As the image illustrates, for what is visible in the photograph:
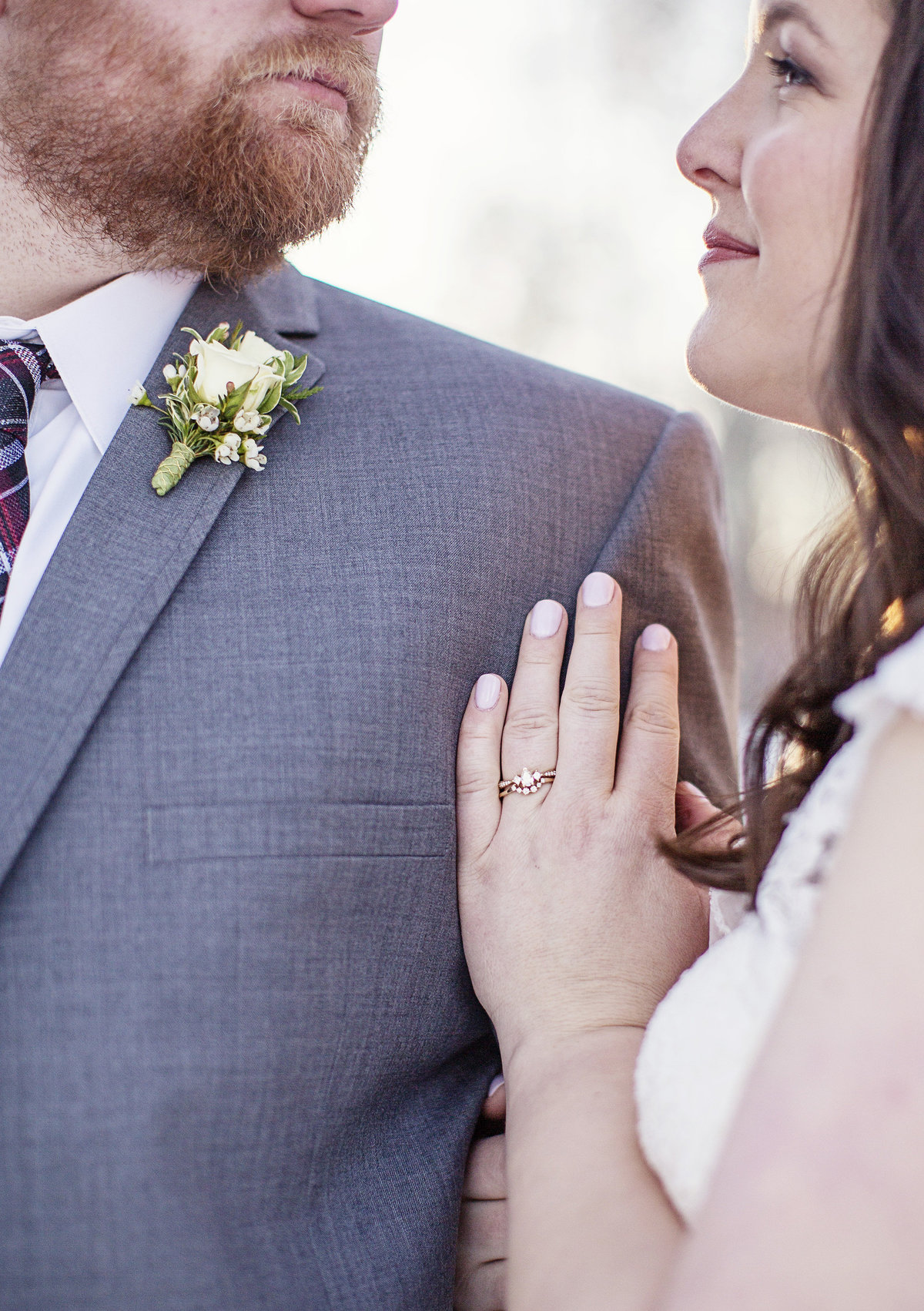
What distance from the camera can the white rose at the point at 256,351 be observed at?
1.59 meters

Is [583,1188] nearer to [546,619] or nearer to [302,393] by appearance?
[546,619]

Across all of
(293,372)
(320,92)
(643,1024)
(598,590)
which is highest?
(320,92)

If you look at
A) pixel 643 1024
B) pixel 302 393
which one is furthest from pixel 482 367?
pixel 643 1024

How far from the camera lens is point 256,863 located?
4.28 feet

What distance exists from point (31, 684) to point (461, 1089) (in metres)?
0.77

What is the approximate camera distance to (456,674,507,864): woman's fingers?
1450 mm

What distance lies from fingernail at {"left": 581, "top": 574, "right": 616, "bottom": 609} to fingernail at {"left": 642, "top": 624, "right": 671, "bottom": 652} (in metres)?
0.10

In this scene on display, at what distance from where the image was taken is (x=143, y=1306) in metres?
1.19

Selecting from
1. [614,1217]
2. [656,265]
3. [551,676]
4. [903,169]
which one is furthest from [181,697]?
[656,265]

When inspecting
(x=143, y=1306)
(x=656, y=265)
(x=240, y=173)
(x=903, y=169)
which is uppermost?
(x=903, y=169)

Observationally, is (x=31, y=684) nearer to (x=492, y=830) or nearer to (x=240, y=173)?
(x=492, y=830)

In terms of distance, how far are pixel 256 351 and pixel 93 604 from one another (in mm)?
482

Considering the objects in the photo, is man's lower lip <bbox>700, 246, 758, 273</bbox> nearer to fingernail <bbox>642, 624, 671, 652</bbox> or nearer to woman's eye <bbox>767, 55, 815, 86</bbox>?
woman's eye <bbox>767, 55, 815, 86</bbox>

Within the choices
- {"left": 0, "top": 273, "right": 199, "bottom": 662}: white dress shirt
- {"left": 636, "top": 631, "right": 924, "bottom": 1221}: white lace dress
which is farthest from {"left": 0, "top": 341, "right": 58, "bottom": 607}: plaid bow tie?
{"left": 636, "top": 631, "right": 924, "bottom": 1221}: white lace dress
